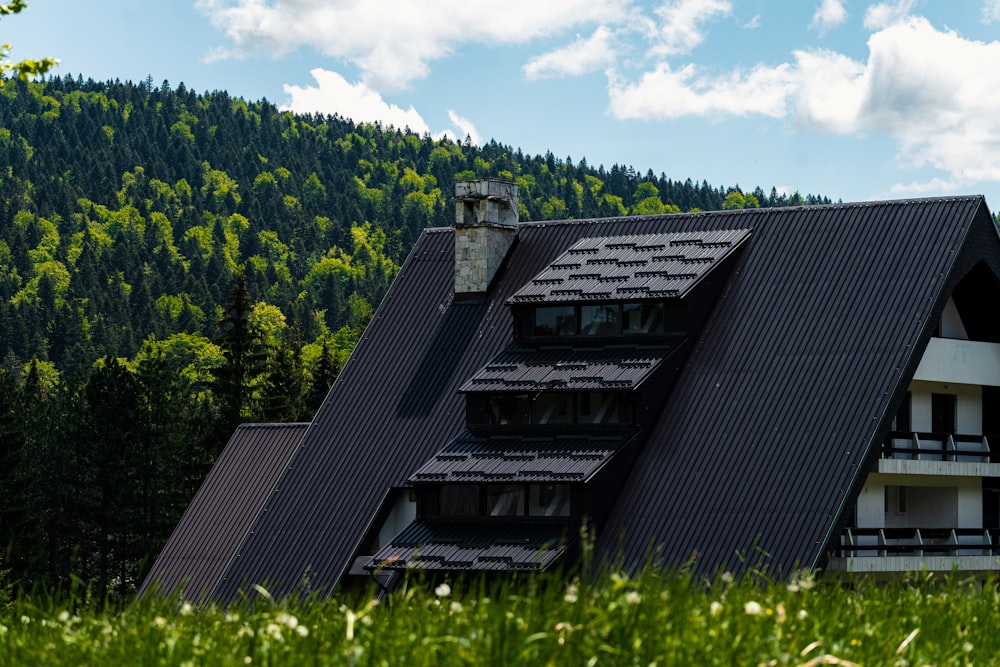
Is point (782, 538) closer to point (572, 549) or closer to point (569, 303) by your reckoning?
point (572, 549)

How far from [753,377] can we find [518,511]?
6.78m

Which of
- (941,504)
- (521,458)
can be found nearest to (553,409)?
(521,458)

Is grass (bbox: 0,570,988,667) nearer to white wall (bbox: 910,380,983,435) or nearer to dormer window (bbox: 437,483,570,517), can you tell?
dormer window (bbox: 437,483,570,517)

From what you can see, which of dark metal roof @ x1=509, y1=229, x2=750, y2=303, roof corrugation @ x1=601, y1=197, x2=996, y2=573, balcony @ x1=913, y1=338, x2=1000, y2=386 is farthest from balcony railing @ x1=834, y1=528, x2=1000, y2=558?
dark metal roof @ x1=509, y1=229, x2=750, y2=303

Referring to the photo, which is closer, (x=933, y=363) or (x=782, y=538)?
(x=782, y=538)

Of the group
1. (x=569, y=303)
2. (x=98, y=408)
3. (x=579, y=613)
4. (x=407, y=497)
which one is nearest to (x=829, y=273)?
(x=569, y=303)

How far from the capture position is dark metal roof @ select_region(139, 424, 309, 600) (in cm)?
4938

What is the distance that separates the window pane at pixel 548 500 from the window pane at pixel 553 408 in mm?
1995

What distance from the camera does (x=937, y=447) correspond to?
4288cm

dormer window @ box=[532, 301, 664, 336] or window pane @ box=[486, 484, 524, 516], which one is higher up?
dormer window @ box=[532, 301, 664, 336]

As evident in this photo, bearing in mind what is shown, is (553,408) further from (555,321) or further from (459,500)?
(459,500)

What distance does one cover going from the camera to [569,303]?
43.0 metres

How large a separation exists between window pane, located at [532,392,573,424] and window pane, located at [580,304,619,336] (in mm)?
2006

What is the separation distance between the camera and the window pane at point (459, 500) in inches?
1646
